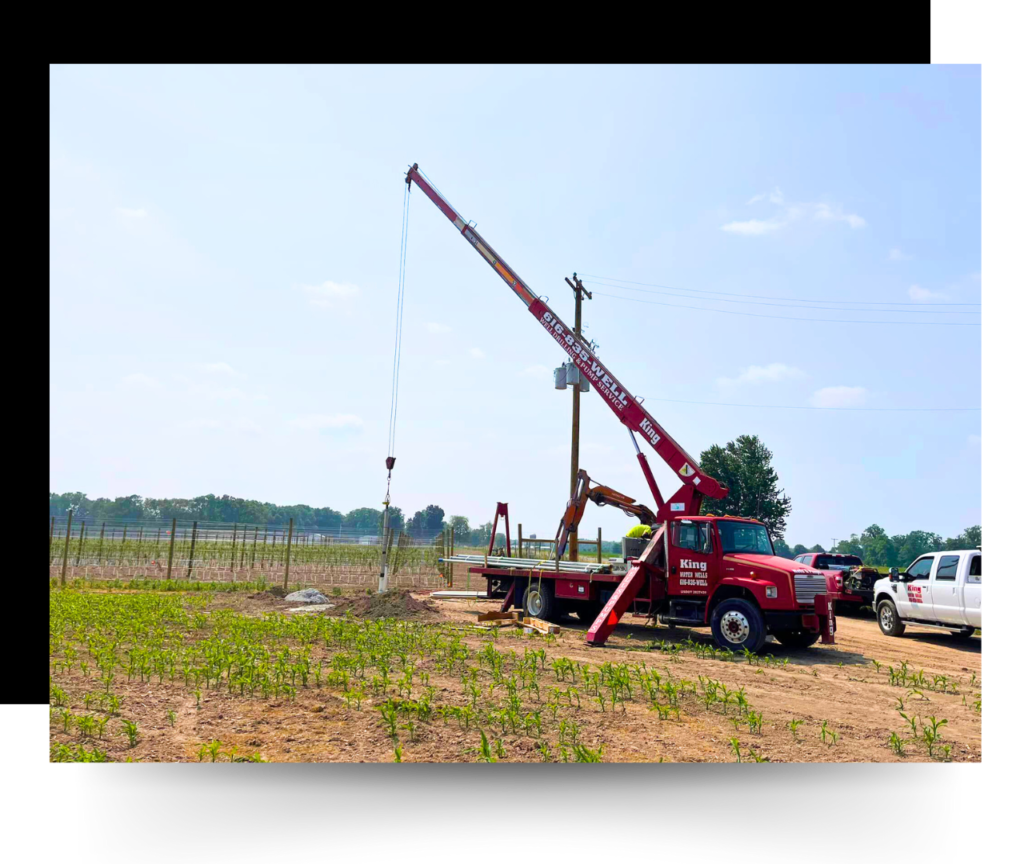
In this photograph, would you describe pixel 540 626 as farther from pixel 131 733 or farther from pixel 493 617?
pixel 131 733

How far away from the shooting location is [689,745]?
6.96m

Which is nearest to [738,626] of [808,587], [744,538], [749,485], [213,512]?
[808,587]

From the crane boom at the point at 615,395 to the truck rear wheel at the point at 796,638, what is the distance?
9.02 ft

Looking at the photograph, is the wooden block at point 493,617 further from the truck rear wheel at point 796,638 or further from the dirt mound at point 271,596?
the dirt mound at point 271,596

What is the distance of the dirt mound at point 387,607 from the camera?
51.9 feet

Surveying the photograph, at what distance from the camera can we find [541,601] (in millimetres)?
16641

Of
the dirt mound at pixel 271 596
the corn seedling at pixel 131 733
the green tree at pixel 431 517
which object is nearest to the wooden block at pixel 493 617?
the dirt mound at pixel 271 596

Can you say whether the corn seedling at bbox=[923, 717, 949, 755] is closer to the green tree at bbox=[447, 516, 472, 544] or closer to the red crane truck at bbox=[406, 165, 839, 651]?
the red crane truck at bbox=[406, 165, 839, 651]

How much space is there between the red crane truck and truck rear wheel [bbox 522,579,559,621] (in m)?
0.02

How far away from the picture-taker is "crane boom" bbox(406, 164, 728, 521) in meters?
14.8
